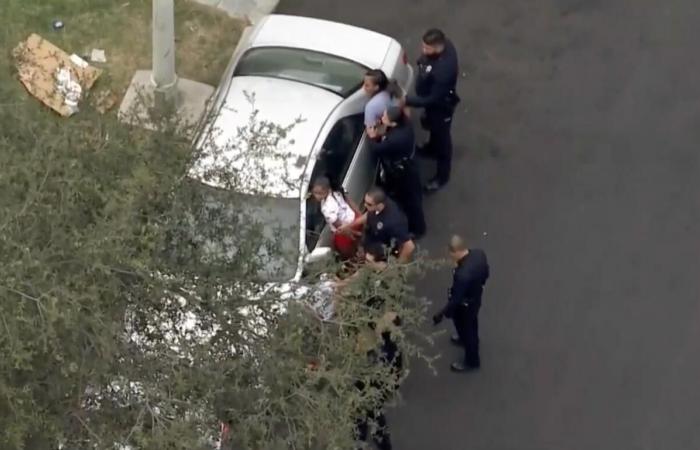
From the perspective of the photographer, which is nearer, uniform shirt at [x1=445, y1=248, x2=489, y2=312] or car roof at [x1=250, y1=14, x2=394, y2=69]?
uniform shirt at [x1=445, y1=248, x2=489, y2=312]

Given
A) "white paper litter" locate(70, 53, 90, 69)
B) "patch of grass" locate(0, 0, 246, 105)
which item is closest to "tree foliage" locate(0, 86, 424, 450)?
"white paper litter" locate(70, 53, 90, 69)

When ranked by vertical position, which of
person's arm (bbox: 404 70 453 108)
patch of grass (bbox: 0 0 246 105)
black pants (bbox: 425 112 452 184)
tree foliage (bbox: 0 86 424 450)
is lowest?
tree foliage (bbox: 0 86 424 450)

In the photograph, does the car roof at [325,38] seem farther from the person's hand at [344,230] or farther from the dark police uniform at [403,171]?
the person's hand at [344,230]

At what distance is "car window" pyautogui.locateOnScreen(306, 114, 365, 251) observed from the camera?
997 centimetres

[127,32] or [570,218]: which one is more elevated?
[127,32]

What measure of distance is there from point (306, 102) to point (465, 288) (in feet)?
7.25

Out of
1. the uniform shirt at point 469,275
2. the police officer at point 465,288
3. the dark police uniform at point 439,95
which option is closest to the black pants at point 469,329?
the police officer at point 465,288

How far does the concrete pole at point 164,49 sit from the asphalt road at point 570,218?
1939mm

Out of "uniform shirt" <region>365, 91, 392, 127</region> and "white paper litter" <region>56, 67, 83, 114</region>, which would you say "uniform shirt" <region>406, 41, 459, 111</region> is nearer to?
"uniform shirt" <region>365, 91, 392, 127</region>

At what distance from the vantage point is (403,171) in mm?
10773

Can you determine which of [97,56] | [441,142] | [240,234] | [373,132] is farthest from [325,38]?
[240,234]

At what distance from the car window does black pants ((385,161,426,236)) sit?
0.43m

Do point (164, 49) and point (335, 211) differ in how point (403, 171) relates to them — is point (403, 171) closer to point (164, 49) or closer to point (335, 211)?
point (335, 211)

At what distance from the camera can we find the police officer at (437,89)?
35.9 ft
